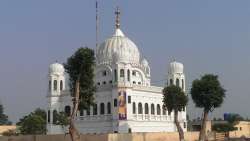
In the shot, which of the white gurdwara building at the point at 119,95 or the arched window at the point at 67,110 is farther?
the arched window at the point at 67,110

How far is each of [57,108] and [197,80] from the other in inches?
1074

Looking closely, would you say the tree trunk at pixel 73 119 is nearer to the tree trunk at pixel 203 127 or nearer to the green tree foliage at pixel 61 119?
the tree trunk at pixel 203 127

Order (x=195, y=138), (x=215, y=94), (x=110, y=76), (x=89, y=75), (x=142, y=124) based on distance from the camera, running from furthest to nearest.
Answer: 1. (x=110, y=76)
2. (x=142, y=124)
3. (x=195, y=138)
4. (x=215, y=94)
5. (x=89, y=75)

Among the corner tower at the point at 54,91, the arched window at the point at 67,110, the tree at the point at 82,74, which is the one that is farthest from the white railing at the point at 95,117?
the tree at the point at 82,74

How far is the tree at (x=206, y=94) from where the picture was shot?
173ft

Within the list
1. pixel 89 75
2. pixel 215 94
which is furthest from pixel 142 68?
pixel 89 75

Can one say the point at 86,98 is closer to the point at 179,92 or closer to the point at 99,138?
the point at 99,138

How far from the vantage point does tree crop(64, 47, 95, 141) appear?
1633 inches

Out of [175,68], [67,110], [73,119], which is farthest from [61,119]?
[73,119]

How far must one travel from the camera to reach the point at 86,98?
140 ft

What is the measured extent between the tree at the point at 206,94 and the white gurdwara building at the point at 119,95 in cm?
1317

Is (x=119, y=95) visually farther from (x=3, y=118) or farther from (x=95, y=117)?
(x=3, y=118)

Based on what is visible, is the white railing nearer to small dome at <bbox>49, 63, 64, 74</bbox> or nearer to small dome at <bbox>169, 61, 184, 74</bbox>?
small dome at <bbox>49, 63, 64, 74</bbox>

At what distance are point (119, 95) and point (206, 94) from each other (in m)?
15.5
